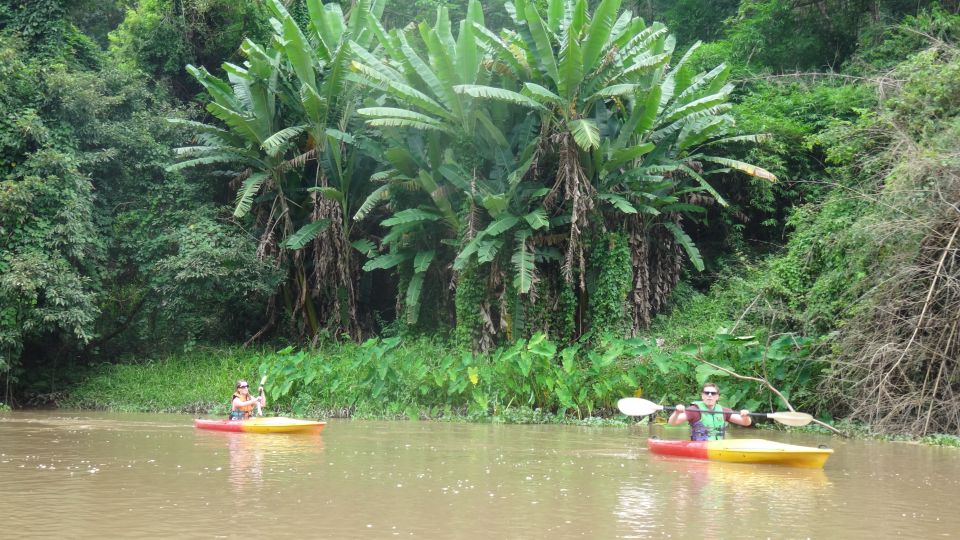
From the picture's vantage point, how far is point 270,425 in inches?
472

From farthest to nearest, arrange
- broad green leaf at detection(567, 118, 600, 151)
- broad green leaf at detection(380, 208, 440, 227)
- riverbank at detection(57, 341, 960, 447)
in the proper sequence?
broad green leaf at detection(380, 208, 440, 227)
broad green leaf at detection(567, 118, 600, 151)
riverbank at detection(57, 341, 960, 447)

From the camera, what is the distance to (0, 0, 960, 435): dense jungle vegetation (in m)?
12.7

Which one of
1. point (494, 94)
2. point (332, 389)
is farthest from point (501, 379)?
point (494, 94)

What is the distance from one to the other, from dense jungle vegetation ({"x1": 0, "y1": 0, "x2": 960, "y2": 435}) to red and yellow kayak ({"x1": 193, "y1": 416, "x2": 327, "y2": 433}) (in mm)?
2795

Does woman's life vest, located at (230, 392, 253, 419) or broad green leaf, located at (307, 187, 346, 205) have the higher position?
broad green leaf, located at (307, 187, 346, 205)

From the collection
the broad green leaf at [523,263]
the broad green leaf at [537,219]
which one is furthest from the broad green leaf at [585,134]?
the broad green leaf at [523,263]

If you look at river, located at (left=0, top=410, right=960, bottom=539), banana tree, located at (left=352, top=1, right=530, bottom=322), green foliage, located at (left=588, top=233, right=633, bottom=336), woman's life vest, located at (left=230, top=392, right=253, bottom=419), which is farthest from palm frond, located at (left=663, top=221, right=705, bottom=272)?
woman's life vest, located at (left=230, top=392, right=253, bottom=419)

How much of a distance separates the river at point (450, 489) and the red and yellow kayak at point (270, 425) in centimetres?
22

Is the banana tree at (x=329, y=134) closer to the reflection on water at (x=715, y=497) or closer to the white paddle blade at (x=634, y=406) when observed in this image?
the white paddle blade at (x=634, y=406)

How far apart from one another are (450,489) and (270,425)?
5.24 meters

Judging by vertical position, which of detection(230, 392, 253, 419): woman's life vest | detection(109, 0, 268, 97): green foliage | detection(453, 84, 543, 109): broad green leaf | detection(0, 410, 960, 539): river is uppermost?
detection(109, 0, 268, 97): green foliage

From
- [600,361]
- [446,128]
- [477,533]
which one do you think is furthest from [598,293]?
[477,533]

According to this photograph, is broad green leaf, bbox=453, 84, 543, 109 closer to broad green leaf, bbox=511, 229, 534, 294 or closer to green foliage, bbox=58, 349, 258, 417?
broad green leaf, bbox=511, 229, 534, 294

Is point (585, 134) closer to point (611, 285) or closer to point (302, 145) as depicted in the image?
point (611, 285)
